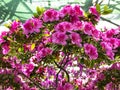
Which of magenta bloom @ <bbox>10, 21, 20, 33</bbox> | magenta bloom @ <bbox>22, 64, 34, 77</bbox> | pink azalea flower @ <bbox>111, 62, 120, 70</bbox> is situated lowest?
magenta bloom @ <bbox>22, 64, 34, 77</bbox>

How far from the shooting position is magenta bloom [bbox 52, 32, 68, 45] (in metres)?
2.80

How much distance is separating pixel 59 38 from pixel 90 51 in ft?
0.91

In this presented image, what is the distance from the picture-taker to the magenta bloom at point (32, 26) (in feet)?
9.78

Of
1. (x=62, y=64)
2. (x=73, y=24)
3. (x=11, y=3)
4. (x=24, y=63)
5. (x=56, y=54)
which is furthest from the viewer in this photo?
(x=11, y=3)

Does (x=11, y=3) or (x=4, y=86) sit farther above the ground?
(x=4, y=86)

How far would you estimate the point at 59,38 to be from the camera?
110 inches

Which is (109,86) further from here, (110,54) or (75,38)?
(75,38)

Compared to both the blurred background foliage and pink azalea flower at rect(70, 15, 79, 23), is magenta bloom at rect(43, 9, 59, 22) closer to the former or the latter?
pink azalea flower at rect(70, 15, 79, 23)

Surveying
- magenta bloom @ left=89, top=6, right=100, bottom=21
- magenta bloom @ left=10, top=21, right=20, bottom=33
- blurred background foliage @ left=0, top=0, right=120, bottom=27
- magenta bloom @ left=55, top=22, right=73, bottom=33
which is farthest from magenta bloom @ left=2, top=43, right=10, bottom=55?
blurred background foliage @ left=0, top=0, right=120, bottom=27

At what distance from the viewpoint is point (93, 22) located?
319 centimetres

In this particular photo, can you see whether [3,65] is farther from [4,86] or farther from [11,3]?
[11,3]

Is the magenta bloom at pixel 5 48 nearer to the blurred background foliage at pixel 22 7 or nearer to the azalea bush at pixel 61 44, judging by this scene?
the azalea bush at pixel 61 44

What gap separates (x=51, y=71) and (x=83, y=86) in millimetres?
447

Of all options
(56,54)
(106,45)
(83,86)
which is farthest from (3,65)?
(106,45)
